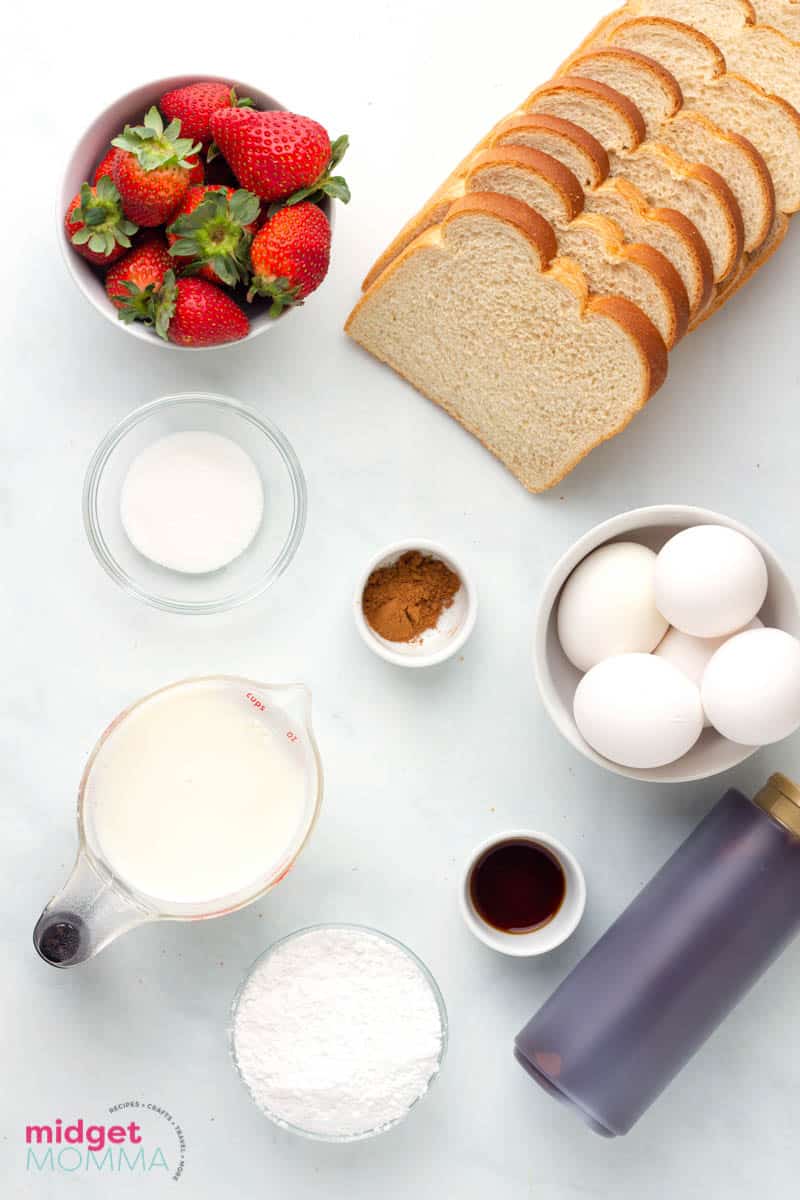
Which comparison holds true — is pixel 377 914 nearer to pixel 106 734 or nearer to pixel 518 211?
pixel 106 734

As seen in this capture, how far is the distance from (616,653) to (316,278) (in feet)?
1.68

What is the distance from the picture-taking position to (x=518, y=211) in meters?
1.14

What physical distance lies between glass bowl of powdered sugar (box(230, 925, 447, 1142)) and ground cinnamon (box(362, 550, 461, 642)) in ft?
1.15

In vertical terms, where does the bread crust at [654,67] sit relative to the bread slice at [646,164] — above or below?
above

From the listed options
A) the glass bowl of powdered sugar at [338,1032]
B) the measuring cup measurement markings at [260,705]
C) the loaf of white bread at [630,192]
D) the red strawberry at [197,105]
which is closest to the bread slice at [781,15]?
the loaf of white bread at [630,192]

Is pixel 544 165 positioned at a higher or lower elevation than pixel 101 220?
higher

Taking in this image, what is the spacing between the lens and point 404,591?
128 centimetres

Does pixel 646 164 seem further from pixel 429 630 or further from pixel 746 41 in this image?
pixel 429 630

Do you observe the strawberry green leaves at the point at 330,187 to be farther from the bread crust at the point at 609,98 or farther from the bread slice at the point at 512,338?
the bread crust at the point at 609,98

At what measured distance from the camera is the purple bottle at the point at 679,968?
1157 mm

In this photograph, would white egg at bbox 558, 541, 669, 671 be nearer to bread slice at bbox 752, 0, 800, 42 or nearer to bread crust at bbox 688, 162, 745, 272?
bread crust at bbox 688, 162, 745, 272

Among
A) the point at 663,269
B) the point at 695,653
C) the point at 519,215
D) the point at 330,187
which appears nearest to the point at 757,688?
the point at 695,653

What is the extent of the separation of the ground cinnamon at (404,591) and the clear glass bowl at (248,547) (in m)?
0.11

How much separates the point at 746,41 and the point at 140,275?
0.69 metres
